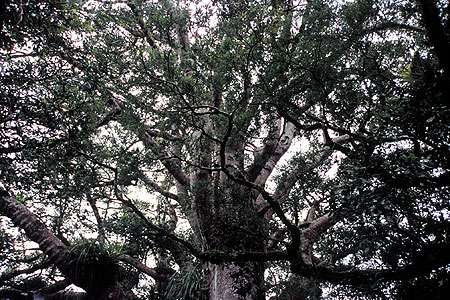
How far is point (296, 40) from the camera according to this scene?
4.07 meters

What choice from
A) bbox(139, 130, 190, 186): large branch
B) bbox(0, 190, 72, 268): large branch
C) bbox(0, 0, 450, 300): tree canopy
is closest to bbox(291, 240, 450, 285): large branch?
bbox(0, 0, 450, 300): tree canopy

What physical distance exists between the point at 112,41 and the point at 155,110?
4.27 feet

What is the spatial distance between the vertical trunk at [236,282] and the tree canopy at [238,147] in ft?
0.09

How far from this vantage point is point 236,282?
362cm

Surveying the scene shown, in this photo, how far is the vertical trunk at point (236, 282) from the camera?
139 inches

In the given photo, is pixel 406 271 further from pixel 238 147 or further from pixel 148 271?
pixel 148 271

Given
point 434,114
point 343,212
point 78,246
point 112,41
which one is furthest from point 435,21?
point 78,246

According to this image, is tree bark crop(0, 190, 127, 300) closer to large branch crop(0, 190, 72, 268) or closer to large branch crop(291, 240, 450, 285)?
large branch crop(0, 190, 72, 268)

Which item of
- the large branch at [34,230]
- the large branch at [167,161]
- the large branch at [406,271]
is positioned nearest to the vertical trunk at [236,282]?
the large branch at [406,271]

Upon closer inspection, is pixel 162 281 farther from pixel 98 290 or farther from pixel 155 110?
pixel 155 110

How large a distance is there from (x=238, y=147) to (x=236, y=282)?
253cm

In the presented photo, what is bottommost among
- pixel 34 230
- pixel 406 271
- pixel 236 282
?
pixel 406 271

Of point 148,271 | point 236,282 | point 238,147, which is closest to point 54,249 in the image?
point 148,271

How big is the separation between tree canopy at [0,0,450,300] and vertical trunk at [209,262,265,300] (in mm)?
27
